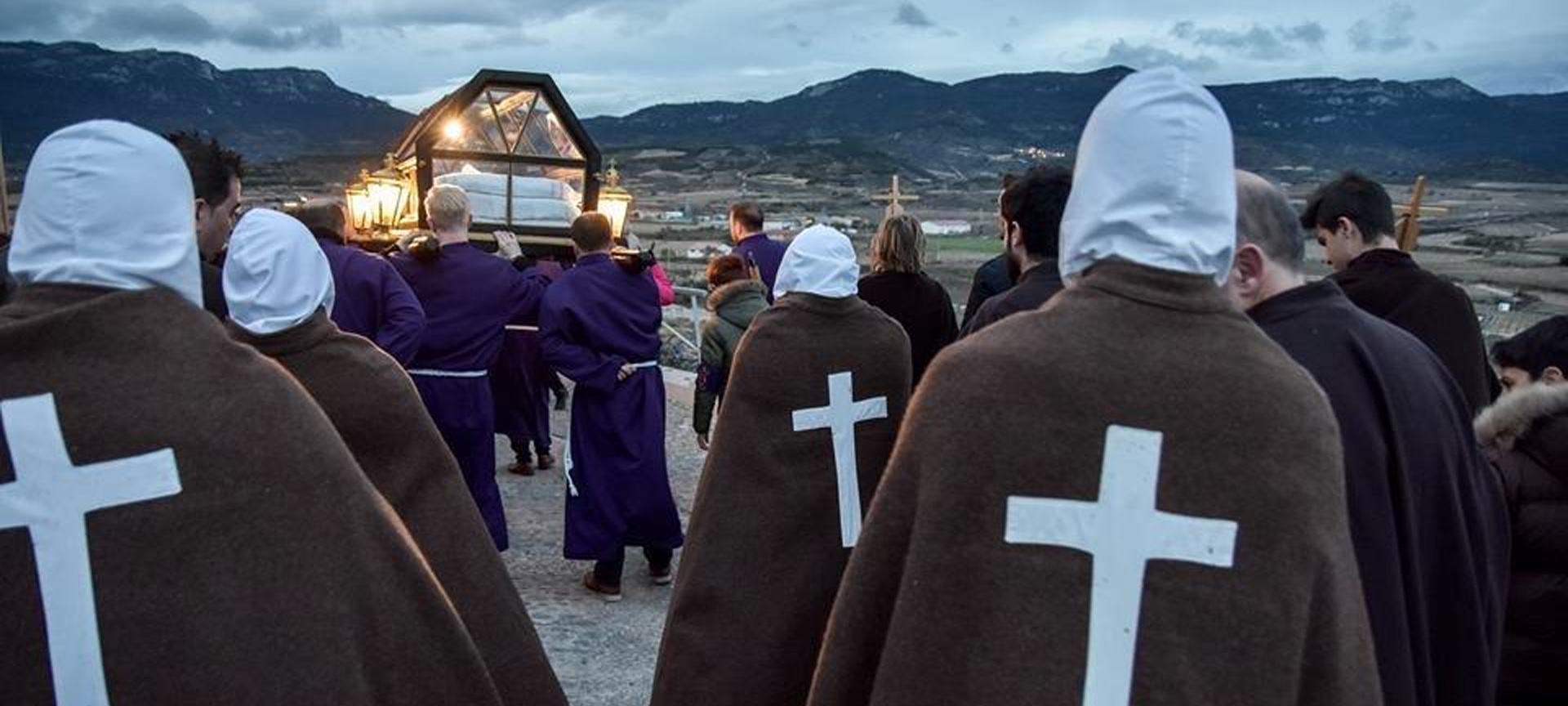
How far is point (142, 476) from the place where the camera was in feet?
6.73

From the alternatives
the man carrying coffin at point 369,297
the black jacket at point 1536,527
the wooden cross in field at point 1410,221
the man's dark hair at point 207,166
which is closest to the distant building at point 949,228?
the wooden cross in field at point 1410,221

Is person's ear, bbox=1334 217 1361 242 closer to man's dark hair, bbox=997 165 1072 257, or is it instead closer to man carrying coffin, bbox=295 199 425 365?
man's dark hair, bbox=997 165 1072 257

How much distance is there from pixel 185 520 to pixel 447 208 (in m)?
4.07

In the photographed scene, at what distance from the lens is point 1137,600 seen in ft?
6.63

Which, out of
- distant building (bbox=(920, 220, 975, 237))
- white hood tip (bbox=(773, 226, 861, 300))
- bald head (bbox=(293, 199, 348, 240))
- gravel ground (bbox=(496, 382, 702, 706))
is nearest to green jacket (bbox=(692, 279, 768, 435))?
gravel ground (bbox=(496, 382, 702, 706))

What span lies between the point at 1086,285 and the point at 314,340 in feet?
7.27

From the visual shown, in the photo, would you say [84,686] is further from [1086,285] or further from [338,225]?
[338,225]

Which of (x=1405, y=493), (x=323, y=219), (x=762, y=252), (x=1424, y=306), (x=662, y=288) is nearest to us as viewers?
(x=1405, y=493)

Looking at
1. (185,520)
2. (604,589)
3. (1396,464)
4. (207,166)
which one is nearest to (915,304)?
(604,589)

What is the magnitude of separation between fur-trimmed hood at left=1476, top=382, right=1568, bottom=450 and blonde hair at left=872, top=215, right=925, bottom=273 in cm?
265

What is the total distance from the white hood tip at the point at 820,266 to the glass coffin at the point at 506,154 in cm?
487

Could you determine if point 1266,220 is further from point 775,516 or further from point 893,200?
point 893,200

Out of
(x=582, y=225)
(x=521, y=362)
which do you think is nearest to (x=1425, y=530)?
(x=582, y=225)

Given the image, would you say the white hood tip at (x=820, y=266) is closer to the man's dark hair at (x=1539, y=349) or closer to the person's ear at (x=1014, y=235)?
the person's ear at (x=1014, y=235)
